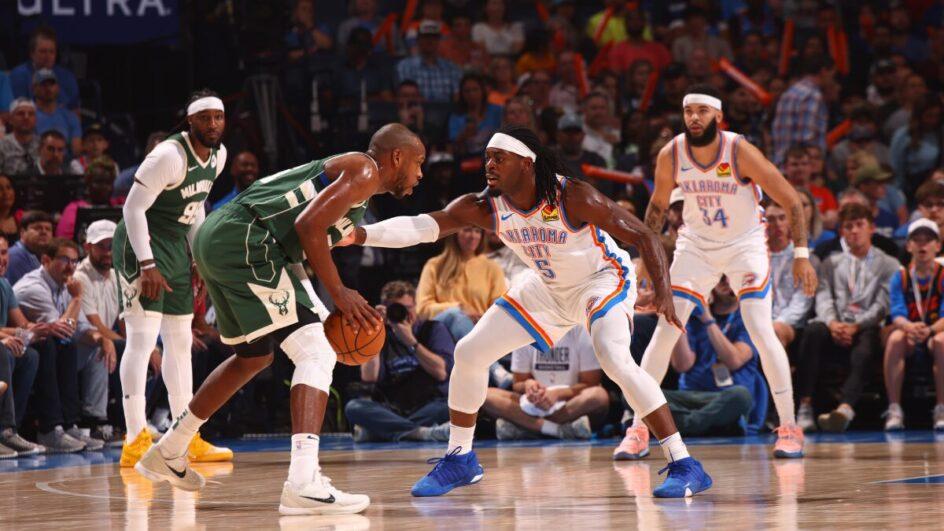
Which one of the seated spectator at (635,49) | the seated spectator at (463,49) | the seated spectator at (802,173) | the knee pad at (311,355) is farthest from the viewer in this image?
the seated spectator at (635,49)

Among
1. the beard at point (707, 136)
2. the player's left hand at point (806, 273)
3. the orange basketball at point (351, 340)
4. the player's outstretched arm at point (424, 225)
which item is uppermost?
the beard at point (707, 136)

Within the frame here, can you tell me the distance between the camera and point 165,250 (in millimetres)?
7816

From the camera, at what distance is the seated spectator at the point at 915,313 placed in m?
9.70

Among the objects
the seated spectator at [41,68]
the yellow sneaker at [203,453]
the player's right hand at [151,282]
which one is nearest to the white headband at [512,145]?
the player's right hand at [151,282]

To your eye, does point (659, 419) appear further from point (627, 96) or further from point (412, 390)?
point (627, 96)

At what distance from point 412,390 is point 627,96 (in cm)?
530

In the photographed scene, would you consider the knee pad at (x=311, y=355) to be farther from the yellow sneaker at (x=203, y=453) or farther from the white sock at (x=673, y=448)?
the yellow sneaker at (x=203, y=453)

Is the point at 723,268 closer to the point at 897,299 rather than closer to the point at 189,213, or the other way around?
the point at 897,299

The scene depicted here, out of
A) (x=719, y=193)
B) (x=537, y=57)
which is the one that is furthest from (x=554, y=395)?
(x=537, y=57)

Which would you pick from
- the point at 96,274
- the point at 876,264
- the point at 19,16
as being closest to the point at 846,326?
the point at 876,264

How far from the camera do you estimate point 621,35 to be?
15.5 metres

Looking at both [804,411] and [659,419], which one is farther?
[804,411]

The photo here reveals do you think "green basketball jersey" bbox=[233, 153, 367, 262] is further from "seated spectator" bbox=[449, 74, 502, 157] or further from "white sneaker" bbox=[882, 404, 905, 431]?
"seated spectator" bbox=[449, 74, 502, 157]

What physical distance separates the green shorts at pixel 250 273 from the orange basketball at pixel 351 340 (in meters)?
0.15
